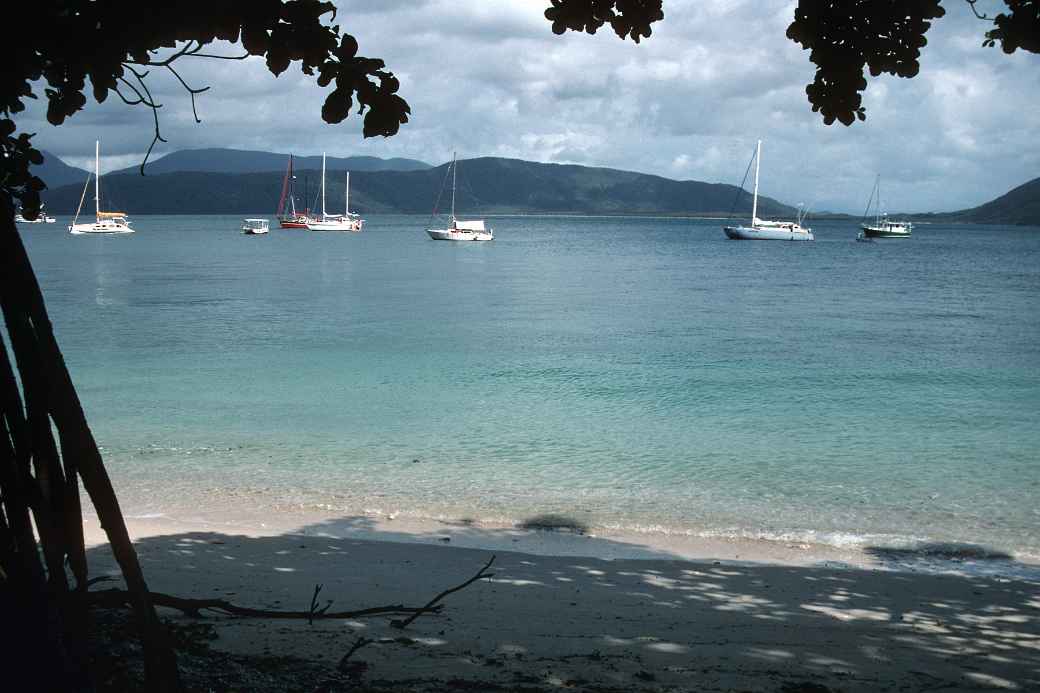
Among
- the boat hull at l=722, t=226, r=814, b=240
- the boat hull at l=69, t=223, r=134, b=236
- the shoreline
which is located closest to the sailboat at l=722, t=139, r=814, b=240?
the boat hull at l=722, t=226, r=814, b=240

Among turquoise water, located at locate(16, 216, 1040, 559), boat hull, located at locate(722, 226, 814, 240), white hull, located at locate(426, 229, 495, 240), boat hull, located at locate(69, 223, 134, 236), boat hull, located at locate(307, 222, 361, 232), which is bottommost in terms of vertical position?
turquoise water, located at locate(16, 216, 1040, 559)

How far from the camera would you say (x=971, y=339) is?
25531 millimetres

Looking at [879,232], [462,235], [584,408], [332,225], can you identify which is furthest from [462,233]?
[584,408]

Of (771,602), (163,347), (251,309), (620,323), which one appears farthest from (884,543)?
(251,309)

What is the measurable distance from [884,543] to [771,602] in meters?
2.71

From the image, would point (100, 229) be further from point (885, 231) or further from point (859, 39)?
point (859, 39)

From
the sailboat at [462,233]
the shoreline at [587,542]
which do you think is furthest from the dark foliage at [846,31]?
the sailboat at [462,233]

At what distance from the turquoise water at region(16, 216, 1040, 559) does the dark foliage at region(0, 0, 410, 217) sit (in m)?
6.65

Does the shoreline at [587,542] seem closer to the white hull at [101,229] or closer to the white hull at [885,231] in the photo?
the white hull at [101,229]

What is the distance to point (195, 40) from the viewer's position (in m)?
2.84

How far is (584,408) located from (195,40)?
12.8 metres

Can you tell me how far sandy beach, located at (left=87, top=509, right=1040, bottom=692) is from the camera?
4.68m

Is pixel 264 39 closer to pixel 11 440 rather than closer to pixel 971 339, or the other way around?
pixel 11 440

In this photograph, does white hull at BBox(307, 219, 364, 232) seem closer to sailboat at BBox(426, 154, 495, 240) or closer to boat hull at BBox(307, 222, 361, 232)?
boat hull at BBox(307, 222, 361, 232)
